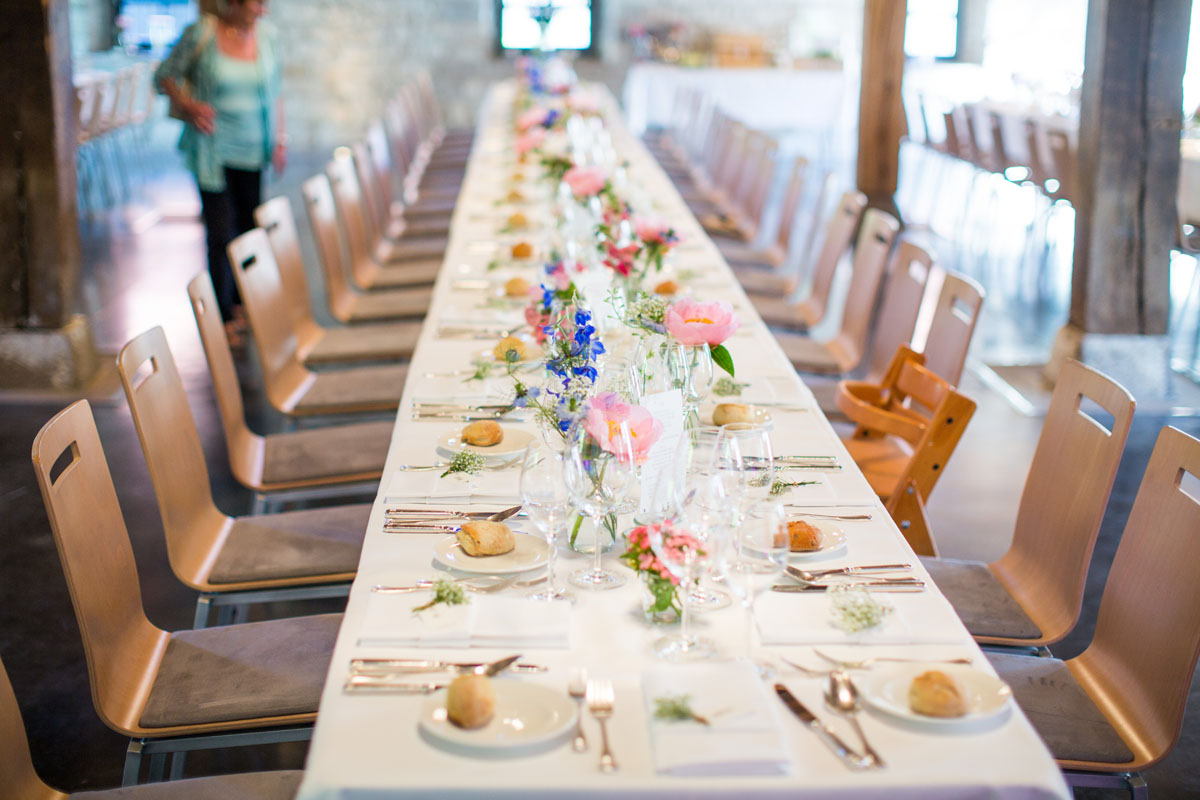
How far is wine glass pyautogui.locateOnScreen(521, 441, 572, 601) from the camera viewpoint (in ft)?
5.89

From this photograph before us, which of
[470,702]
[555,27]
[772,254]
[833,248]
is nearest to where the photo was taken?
[470,702]

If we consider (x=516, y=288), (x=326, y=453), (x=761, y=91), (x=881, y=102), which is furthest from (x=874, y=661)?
(x=761, y=91)

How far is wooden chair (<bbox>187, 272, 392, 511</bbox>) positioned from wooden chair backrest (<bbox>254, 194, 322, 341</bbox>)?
876mm

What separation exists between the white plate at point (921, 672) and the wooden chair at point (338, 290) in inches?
137

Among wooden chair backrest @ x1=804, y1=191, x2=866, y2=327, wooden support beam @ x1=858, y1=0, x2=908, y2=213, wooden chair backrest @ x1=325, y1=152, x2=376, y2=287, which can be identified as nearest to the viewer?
wooden chair backrest @ x1=804, y1=191, x2=866, y2=327

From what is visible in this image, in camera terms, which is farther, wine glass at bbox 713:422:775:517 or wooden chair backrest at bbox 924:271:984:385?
wooden chair backrest at bbox 924:271:984:385

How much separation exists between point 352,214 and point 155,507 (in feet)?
6.02

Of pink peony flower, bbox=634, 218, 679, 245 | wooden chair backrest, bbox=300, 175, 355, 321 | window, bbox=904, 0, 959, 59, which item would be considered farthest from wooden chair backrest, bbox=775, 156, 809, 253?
window, bbox=904, 0, 959, 59

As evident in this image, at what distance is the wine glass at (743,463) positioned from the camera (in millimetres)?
1798

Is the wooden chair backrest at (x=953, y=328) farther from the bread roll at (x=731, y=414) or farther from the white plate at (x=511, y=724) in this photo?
the white plate at (x=511, y=724)

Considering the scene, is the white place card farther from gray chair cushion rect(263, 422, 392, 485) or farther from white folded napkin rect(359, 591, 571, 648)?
gray chair cushion rect(263, 422, 392, 485)

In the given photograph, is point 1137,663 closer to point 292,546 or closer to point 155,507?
point 292,546

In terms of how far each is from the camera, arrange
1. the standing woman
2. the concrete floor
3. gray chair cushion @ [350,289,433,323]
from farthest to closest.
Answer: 1. the standing woman
2. gray chair cushion @ [350,289,433,323]
3. the concrete floor

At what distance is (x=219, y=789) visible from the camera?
184cm
